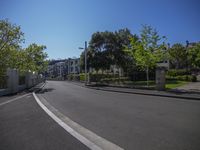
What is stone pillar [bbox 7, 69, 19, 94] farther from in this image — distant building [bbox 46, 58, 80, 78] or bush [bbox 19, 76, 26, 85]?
distant building [bbox 46, 58, 80, 78]

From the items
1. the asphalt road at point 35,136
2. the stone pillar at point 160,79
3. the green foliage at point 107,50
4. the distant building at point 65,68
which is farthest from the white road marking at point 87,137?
the distant building at point 65,68

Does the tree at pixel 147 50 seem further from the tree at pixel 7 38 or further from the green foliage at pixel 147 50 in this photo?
the tree at pixel 7 38

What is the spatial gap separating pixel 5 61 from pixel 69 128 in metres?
28.8

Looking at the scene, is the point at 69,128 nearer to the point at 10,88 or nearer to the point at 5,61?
the point at 10,88

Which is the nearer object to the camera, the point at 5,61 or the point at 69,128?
the point at 69,128

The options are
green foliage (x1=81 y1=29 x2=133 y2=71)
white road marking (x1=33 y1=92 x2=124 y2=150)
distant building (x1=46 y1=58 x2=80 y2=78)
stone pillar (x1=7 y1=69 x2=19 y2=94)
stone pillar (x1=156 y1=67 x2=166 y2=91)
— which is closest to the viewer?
white road marking (x1=33 y1=92 x2=124 y2=150)

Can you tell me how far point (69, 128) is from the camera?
7.26 m

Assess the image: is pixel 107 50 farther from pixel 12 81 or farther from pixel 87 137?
pixel 87 137

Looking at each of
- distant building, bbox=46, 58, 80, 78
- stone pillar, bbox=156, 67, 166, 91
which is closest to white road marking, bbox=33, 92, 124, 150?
stone pillar, bbox=156, 67, 166, 91

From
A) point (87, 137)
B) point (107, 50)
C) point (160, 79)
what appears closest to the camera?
point (87, 137)

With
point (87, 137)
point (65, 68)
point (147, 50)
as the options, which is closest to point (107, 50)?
point (147, 50)

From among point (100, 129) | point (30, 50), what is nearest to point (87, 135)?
point (100, 129)

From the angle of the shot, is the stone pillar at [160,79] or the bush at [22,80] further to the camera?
the bush at [22,80]

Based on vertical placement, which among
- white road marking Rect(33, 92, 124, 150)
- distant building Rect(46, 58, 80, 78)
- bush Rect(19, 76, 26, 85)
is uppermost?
distant building Rect(46, 58, 80, 78)
